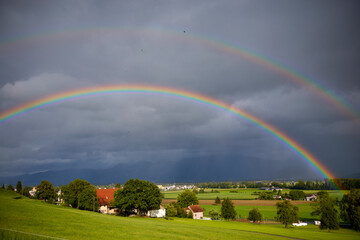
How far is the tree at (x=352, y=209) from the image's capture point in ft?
265

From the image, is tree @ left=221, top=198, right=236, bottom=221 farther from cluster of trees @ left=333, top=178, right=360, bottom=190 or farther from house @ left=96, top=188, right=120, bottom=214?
cluster of trees @ left=333, top=178, right=360, bottom=190

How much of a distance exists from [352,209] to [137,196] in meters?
68.7

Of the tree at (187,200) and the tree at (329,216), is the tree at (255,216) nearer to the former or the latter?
the tree at (329,216)

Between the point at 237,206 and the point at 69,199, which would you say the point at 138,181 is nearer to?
the point at 69,199

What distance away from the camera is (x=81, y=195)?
83562 mm

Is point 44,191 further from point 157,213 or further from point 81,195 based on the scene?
point 157,213

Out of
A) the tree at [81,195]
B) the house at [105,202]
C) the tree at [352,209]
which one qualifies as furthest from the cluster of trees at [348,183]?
the tree at [81,195]

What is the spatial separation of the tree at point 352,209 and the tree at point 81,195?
82.0 metres

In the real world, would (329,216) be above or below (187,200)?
above

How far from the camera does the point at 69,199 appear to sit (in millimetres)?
94062

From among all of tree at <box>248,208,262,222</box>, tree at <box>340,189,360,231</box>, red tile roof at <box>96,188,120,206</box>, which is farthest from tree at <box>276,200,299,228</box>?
red tile roof at <box>96,188,120,206</box>

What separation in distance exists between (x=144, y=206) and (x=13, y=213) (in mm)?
53746

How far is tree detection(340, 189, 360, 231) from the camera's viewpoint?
8062 centimetres

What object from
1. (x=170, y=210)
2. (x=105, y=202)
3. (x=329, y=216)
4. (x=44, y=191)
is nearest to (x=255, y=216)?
(x=329, y=216)
